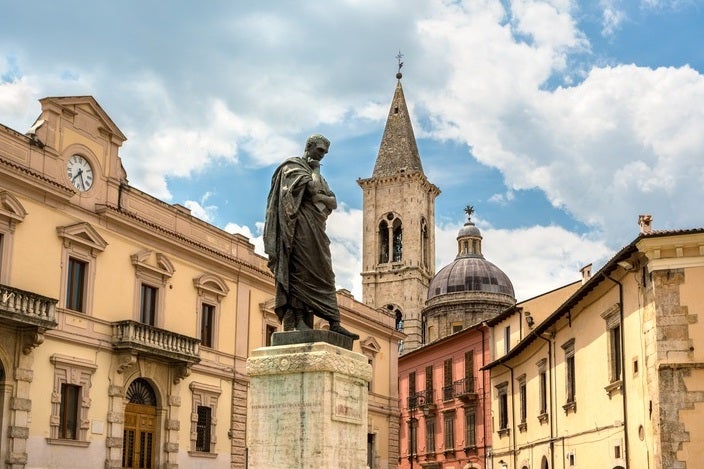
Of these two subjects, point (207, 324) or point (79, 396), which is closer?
point (79, 396)

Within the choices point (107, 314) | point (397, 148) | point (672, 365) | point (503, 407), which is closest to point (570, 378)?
point (672, 365)

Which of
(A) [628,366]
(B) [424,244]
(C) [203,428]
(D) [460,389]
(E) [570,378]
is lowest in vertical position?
(C) [203,428]

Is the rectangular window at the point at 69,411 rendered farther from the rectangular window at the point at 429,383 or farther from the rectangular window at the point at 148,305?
the rectangular window at the point at 429,383

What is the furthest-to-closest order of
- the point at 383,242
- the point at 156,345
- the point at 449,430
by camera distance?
1. the point at 383,242
2. the point at 449,430
3. the point at 156,345

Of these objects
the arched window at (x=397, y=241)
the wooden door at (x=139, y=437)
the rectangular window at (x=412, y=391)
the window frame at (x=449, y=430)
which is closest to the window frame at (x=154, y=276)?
the wooden door at (x=139, y=437)

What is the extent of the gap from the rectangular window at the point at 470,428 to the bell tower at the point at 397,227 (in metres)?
38.5

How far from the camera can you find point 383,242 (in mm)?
91375

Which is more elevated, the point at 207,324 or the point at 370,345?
the point at 370,345

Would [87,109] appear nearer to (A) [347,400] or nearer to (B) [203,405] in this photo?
(B) [203,405]

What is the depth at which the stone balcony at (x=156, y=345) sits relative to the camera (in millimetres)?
27000

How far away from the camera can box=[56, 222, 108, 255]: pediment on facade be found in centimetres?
2562

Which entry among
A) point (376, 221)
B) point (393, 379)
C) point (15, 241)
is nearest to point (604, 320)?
point (15, 241)

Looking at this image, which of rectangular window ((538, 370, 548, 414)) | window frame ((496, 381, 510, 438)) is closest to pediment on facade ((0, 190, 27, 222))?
rectangular window ((538, 370, 548, 414))

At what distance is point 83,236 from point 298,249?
Result: 17.3 m
